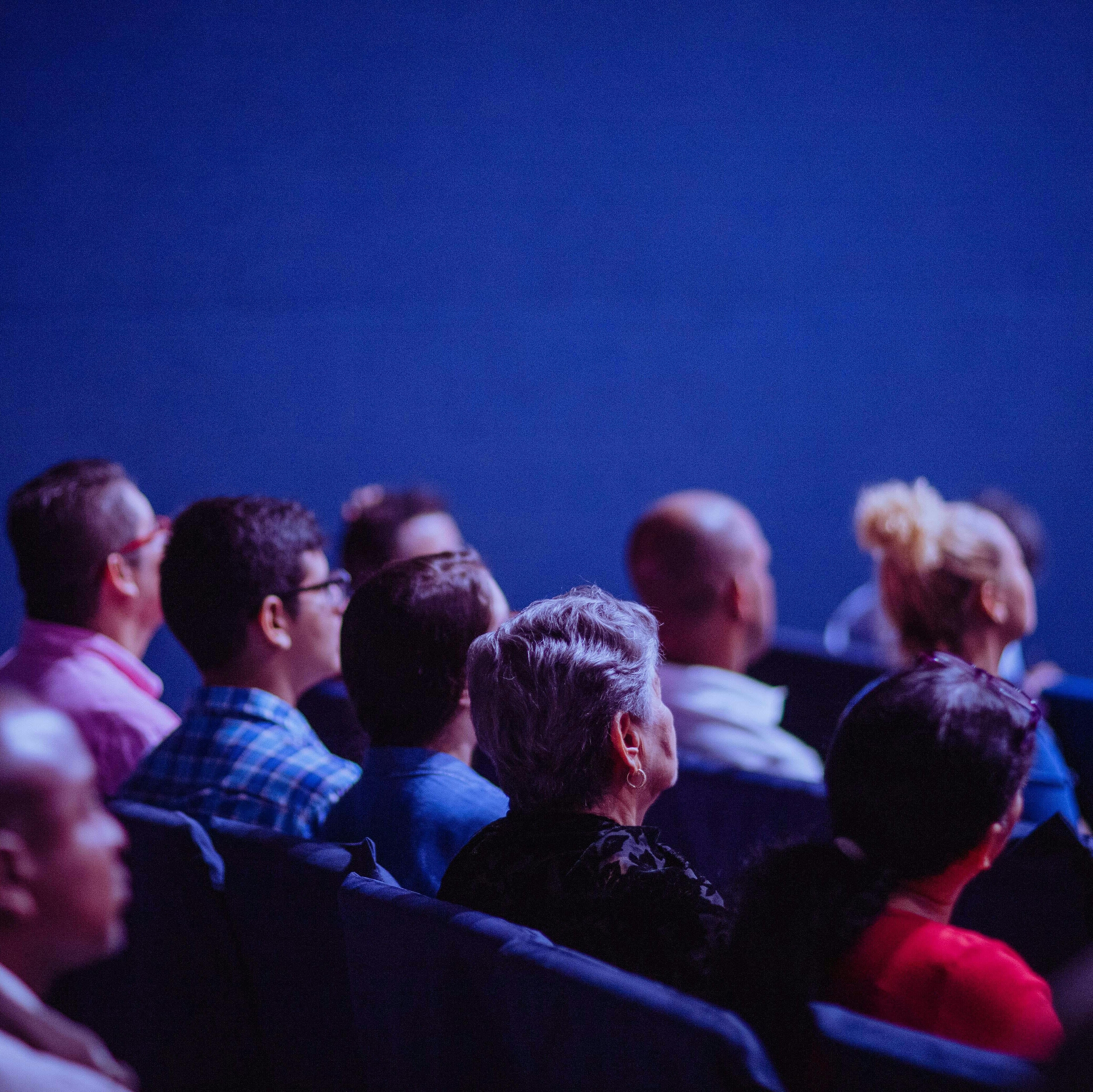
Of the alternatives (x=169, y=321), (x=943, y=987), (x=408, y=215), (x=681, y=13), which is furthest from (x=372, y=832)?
(x=681, y=13)

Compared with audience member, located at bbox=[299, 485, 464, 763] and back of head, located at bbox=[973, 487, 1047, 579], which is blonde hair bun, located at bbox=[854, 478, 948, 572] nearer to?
back of head, located at bbox=[973, 487, 1047, 579]

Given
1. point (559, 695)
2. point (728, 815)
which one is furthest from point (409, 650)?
point (728, 815)

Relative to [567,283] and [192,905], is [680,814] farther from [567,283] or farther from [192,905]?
[567,283]

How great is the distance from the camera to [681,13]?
18.3 feet

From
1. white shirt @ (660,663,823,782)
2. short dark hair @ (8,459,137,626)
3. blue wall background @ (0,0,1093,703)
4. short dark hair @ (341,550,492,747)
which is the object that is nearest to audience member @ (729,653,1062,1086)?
short dark hair @ (341,550,492,747)

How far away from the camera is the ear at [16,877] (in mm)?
914

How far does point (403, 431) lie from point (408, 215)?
102cm

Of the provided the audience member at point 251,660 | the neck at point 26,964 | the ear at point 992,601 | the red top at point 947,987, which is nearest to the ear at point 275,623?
the audience member at point 251,660

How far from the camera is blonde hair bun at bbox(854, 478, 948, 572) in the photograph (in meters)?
2.70

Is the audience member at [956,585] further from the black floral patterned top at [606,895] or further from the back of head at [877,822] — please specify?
the black floral patterned top at [606,895]

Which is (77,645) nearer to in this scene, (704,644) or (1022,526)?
(704,644)

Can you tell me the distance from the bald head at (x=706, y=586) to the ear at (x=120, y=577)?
128cm

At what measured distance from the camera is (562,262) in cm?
556

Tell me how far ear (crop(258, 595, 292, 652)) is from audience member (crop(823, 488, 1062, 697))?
1.50 m
